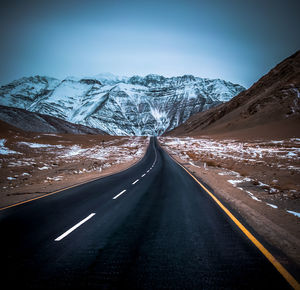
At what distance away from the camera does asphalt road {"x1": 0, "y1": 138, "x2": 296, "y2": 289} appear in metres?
2.86

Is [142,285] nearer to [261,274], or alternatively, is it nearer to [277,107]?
[261,274]

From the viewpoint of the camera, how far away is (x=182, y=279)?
9.47ft

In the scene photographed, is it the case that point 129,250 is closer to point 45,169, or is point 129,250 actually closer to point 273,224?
point 273,224

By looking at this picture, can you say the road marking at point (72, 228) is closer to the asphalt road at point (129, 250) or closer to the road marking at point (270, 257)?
the asphalt road at point (129, 250)

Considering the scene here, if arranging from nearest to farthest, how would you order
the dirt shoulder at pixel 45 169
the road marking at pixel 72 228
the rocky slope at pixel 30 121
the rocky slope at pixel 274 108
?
the road marking at pixel 72 228
the dirt shoulder at pixel 45 169
the rocky slope at pixel 274 108
the rocky slope at pixel 30 121

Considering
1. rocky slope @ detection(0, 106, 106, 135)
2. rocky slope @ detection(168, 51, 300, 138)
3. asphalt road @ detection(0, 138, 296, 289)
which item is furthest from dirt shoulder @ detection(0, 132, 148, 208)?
rocky slope @ detection(0, 106, 106, 135)

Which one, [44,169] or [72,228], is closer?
[72,228]

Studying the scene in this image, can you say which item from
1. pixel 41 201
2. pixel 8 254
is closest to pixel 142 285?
pixel 8 254

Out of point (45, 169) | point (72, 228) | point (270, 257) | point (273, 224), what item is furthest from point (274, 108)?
point (72, 228)

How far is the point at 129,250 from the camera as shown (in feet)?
12.5

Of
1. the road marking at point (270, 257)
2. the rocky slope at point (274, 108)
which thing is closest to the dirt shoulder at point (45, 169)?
the road marking at point (270, 257)

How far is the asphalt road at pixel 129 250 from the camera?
2.86 metres

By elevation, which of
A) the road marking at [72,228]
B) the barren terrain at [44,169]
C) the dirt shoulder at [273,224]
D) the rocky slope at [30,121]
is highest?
the rocky slope at [30,121]

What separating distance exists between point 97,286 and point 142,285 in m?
0.71
